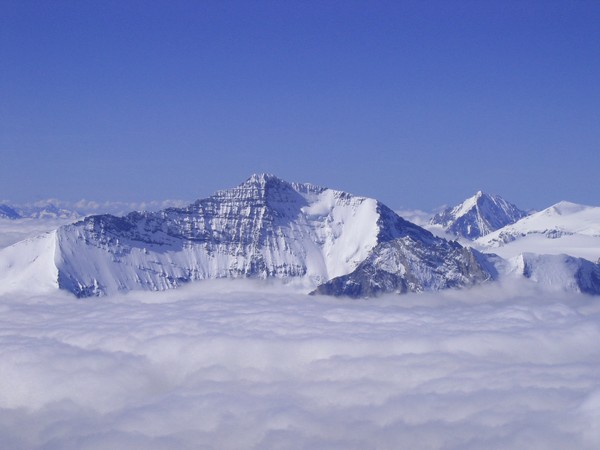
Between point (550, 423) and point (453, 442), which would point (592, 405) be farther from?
point (453, 442)

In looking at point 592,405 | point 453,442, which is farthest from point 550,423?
point 453,442

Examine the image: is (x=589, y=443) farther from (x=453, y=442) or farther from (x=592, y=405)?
(x=453, y=442)

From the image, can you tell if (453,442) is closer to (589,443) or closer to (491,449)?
(491,449)

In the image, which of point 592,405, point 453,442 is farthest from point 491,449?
point 592,405

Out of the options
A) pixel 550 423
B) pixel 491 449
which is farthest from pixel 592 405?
pixel 491 449

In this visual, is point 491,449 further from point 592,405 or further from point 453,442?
point 592,405
